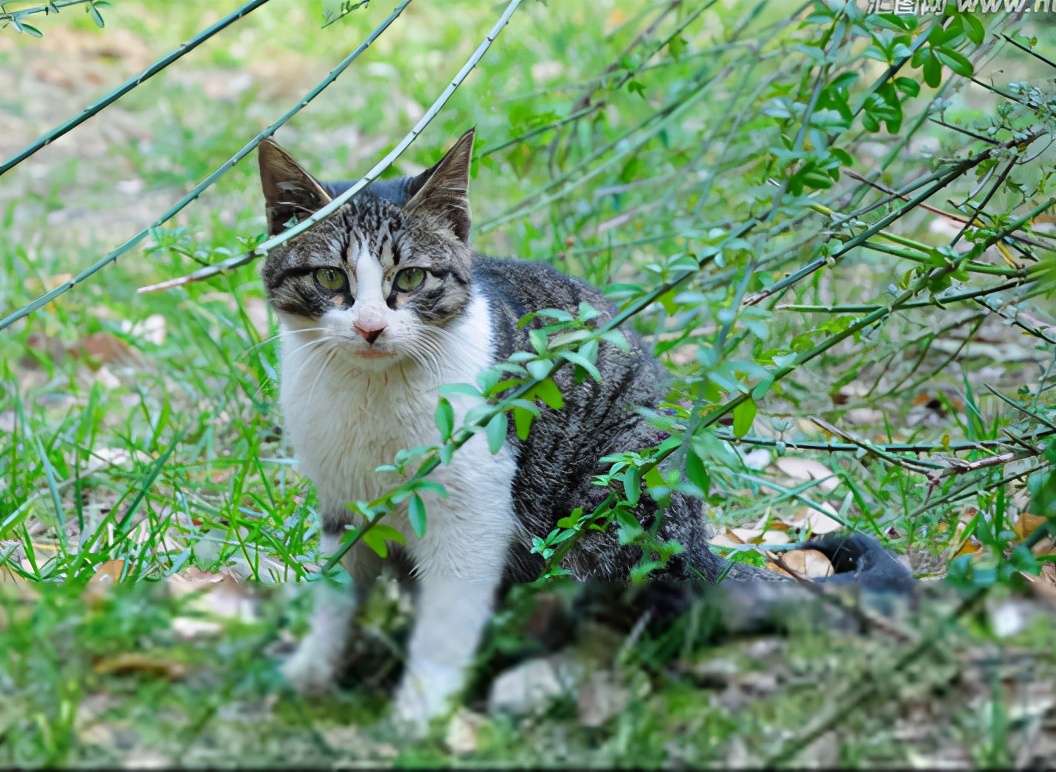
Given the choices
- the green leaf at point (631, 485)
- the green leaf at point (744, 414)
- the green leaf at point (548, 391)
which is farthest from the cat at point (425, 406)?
the green leaf at point (548, 391)

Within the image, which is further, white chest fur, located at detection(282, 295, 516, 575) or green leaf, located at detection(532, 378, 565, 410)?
white chest fur, located at detection(282, 295, 516, 575)

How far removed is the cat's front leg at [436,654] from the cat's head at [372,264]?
0.90 m

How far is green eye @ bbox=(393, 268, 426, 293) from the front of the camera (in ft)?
8.05

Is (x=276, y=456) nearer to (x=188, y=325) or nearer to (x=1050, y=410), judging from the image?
(x=188, y=325)

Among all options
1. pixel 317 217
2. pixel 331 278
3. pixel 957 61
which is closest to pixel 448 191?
pixel 331 278

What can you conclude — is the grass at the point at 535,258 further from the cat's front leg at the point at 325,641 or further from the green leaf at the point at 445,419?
the green leaf at the point at 445,419

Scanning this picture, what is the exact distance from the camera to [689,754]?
4.38ft

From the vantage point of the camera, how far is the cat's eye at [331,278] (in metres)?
2.44

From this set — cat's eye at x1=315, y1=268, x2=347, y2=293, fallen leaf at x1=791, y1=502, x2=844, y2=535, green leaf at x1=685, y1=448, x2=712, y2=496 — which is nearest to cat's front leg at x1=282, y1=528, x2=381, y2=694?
green leaf at x1=685, y1=448, x2=712, y2=496

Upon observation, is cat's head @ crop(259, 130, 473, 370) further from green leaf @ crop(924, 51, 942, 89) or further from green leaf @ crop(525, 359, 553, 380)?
green leaf @ crop(924, 51, 942, 89)

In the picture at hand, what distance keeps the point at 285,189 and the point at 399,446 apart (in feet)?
2.06

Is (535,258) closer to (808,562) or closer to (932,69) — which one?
(808,562)

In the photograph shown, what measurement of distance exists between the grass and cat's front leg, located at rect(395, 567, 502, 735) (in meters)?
0.04

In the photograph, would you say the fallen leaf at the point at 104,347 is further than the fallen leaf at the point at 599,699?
Yes
